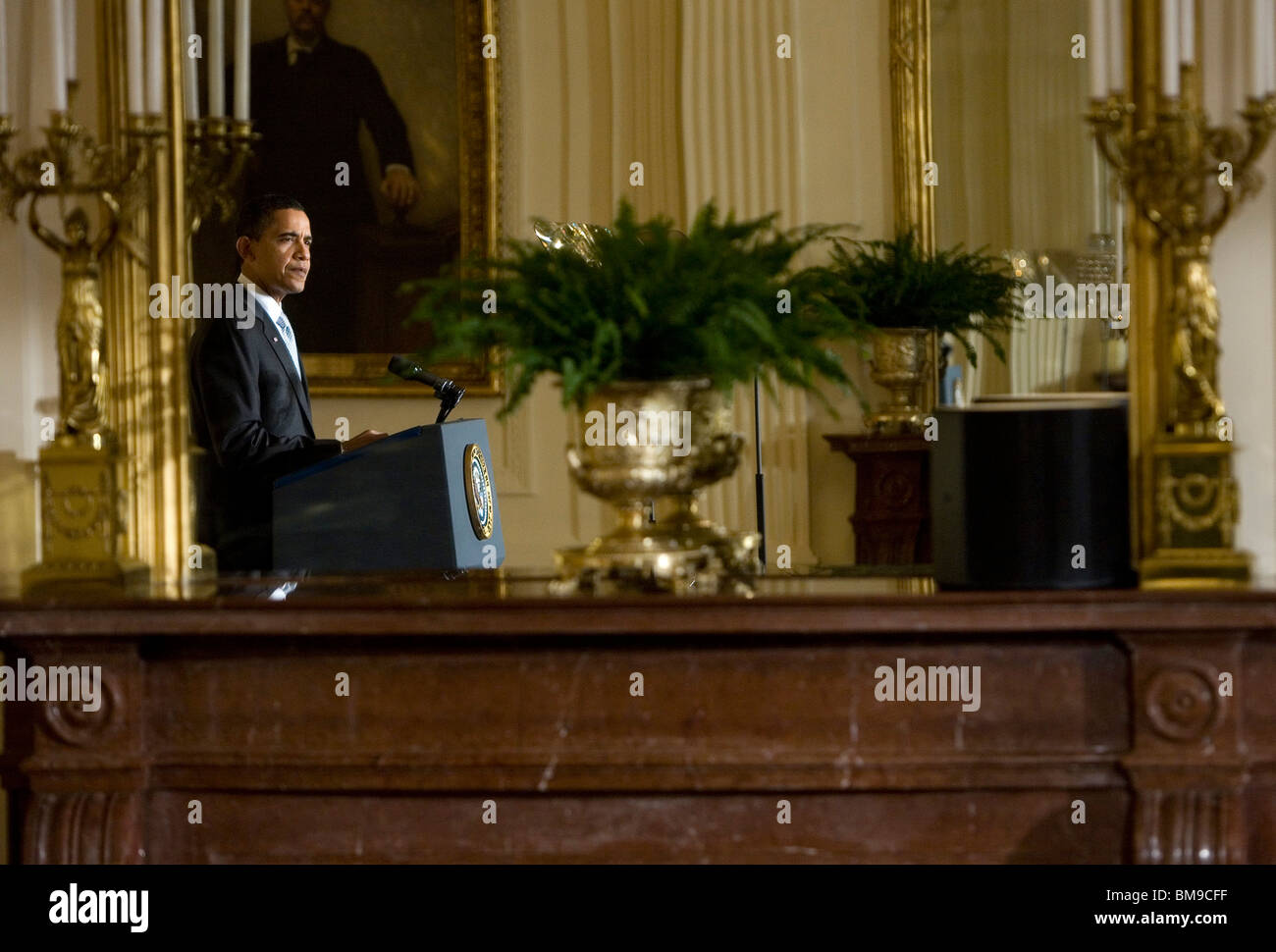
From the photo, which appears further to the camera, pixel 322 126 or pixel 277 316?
pixel 322 126

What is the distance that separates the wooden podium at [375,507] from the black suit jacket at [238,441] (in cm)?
5

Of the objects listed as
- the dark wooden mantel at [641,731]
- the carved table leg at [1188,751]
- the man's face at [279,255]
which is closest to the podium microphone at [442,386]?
the man's face at [279,255]

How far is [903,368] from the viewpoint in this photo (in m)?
2.82

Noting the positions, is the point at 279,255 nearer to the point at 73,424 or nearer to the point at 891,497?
the point at 73,424

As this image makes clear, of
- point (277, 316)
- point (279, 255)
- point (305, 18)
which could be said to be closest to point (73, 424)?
point (277, 316)

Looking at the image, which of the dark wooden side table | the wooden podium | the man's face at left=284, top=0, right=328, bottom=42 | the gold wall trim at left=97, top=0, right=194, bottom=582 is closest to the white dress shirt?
the wooden podium

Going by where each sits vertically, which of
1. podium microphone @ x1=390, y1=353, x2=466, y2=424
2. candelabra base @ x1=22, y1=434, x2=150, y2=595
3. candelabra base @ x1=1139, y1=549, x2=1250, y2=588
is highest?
podium microphone @ x1=390, y1=353, x2=466, y2=424

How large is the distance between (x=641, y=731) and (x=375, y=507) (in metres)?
0.76

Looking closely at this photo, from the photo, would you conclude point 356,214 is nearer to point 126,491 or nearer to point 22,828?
point 126,491

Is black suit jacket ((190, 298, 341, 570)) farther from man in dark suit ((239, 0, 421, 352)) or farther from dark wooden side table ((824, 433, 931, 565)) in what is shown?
dark wooden side table ((824, 433, 931, 565))

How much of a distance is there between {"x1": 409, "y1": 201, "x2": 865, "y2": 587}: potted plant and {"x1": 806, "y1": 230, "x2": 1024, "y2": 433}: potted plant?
30.0 inches

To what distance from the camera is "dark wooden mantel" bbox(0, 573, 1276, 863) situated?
6.22 feet

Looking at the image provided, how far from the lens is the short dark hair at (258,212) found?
2775mm
